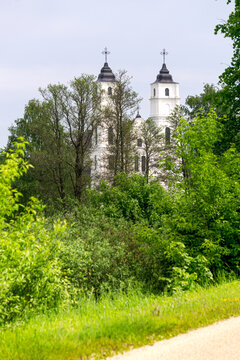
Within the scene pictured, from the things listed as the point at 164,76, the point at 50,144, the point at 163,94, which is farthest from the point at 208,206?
the point at 164,76

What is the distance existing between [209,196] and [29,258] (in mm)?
5873

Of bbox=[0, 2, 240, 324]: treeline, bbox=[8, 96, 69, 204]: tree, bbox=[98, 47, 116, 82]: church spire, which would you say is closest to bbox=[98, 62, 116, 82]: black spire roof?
bbox=[98, 47, 116, 82]: church spire

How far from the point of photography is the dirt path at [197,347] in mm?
5488

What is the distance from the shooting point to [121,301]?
9.12m

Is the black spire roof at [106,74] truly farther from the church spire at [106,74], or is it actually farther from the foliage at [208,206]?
the foliage at [208,206]

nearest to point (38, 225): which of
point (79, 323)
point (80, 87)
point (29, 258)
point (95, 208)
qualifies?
point (29, 258)

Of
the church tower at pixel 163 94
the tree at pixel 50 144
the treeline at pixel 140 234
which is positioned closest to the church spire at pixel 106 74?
the church tower at pixel 163 94

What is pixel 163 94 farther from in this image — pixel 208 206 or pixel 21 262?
pixel 21 262

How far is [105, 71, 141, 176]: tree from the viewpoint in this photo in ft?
125

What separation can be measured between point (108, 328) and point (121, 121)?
32.5 metres

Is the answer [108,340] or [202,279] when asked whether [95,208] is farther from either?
[108,340]

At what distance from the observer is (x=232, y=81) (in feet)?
68.5

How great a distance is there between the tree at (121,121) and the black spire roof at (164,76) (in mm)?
50056

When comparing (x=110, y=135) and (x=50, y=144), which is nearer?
(x=50, y=144)
